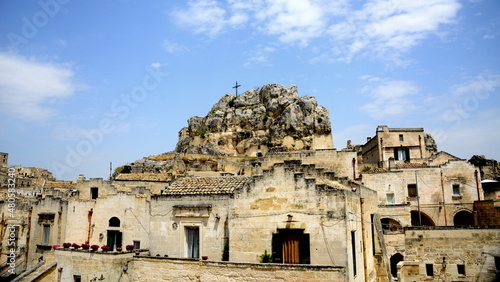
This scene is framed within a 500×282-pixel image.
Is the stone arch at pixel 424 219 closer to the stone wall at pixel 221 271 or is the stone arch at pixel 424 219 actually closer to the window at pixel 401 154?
the window at pixel 401 154

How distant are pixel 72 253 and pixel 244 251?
412 inches

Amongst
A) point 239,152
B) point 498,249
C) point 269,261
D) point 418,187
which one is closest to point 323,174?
point 269,261

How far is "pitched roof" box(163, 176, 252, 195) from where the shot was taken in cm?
2166

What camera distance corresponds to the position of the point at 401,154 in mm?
44500

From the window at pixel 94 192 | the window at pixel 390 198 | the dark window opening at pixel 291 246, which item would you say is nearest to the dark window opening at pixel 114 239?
the window at pixel 94 192

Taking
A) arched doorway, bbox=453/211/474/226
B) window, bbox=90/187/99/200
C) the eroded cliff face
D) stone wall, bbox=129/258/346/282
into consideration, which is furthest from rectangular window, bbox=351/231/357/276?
the eroded cliff face

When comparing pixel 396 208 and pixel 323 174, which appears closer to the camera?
pixel 323 174

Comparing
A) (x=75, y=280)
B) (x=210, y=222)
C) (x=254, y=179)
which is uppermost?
(x=254, y=179)

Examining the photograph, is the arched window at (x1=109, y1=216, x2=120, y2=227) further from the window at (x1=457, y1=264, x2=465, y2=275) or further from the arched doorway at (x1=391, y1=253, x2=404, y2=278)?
the window at (x1=457, y1=264, x2=465, y2=275)

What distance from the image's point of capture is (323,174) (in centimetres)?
2241

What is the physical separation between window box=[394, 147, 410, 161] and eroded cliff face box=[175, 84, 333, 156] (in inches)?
766

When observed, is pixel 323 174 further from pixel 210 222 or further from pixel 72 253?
pixel 72 253

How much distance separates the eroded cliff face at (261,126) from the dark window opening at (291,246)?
138 ft

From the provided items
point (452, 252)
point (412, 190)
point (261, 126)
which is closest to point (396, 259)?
point (452, 252)
